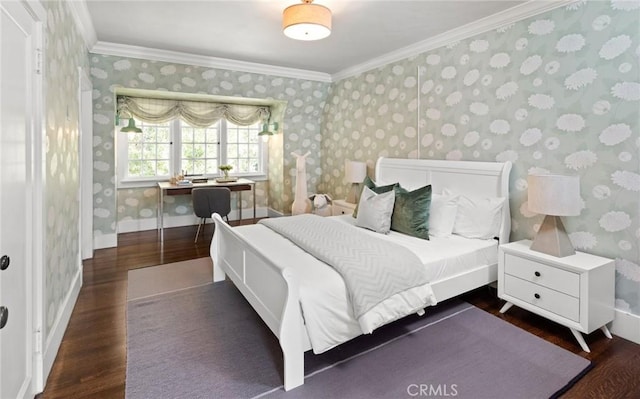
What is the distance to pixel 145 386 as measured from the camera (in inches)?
76.9

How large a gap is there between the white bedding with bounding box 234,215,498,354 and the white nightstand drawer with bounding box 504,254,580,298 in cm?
25

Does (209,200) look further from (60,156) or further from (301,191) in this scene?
(60,156)

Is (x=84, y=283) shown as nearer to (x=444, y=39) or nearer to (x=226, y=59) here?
(x=226, y=59)

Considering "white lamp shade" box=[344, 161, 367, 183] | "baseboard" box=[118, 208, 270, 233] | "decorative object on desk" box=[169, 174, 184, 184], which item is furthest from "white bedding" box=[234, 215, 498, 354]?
"baseboard" box=[118, 208, 270, 233]

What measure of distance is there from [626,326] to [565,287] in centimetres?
59

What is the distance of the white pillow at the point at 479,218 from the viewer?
3.12 m

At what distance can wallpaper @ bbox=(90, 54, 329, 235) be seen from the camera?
446 centimetres

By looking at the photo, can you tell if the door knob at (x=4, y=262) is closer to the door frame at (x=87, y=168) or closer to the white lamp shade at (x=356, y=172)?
the door frame at (x=87, y=168)

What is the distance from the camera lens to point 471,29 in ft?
11.4

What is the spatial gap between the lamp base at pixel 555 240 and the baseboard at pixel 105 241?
4887 mm

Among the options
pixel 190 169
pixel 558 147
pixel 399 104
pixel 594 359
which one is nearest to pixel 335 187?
pixel 399 104

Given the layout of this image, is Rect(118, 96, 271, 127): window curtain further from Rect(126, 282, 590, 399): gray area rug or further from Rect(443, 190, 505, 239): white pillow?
Rect(443, 190, 505, 239): white pillow

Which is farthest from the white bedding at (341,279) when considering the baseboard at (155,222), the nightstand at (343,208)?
the baseboard at (155,222)

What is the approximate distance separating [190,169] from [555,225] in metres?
5.34
